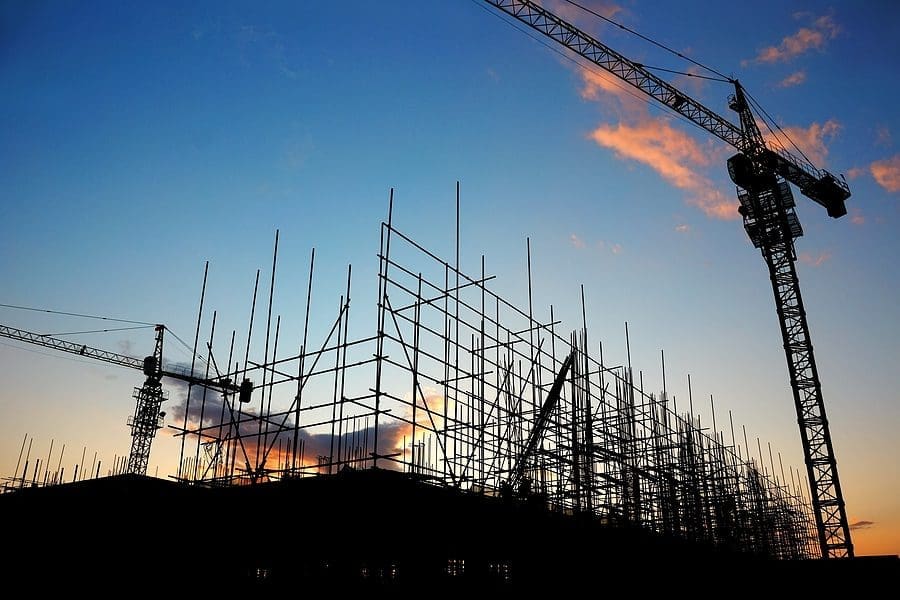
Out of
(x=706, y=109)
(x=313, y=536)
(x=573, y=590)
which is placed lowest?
(x=573, y=590)

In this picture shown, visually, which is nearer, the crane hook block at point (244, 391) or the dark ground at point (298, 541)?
the dark ground at point (298, 541)

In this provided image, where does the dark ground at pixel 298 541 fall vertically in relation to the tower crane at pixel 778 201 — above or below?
below

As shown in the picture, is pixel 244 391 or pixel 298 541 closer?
pixel 298 541

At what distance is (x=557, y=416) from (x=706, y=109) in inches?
1108

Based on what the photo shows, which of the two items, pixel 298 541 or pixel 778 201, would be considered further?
pixel 778 201

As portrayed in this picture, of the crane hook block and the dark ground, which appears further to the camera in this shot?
the crane hook block

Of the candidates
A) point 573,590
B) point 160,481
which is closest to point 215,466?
point 160,481

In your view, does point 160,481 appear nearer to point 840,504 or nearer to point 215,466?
point 215,466

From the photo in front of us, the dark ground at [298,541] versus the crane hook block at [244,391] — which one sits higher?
the crane hook block at [244,391]

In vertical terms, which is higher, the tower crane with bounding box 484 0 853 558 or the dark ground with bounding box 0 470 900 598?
the tower crane with bounding box 484 0 853 558

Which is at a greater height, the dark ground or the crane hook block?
the crane hook block

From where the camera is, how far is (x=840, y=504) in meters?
33.3

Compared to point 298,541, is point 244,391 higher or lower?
higher

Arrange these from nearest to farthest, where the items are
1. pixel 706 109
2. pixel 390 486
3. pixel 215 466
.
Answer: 1. pixel 390 486
2. pixel 215 466
3. pixel 706 109
